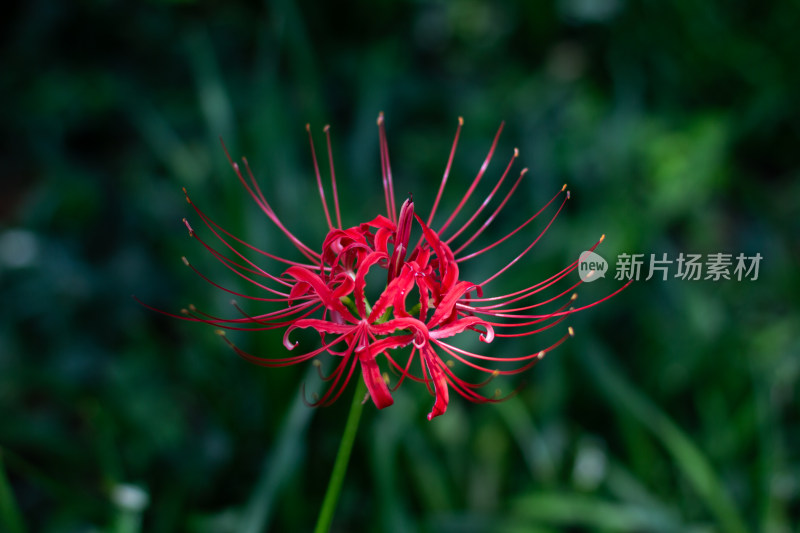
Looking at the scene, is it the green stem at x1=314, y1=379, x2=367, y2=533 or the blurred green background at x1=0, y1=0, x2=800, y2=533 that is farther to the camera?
the blurred green background at x1=0, y1=0, x2=800, y2=533

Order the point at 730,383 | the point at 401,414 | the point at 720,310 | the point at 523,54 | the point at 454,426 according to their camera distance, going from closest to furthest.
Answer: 1. the point at 401,414
2. the point at 454,426
3. the point at 730,383
4. the point at 720,310
5. the point at 523,54

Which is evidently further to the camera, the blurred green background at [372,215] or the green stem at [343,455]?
the blurred green background at [372,215]

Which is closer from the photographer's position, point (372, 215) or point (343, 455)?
point (343, 455)

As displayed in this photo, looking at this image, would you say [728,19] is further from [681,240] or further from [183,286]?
[183,286]

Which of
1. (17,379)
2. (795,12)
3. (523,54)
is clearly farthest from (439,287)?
(795,12)

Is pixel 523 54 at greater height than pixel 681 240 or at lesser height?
greater

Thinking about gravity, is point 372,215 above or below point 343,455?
above

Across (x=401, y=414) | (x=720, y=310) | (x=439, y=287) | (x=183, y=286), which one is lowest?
(x=401, y=414)

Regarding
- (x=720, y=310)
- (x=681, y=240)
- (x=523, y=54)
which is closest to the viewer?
(x=720, y=310)
